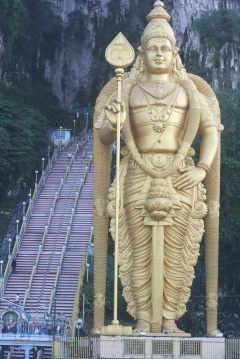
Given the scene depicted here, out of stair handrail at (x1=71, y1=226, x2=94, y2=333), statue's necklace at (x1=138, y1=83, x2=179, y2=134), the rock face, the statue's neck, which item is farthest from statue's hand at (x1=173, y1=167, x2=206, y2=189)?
the rock face

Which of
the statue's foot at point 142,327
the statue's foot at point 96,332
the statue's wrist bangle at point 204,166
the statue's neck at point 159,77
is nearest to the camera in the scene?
the statue's foot at point 142,327

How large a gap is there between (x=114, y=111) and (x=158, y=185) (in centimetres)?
114

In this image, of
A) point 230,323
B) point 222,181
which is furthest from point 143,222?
point 222,181

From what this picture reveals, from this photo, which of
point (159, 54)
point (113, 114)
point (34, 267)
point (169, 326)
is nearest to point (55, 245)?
point (34, 267)

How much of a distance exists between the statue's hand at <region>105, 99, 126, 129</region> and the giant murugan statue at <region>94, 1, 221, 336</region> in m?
0.01

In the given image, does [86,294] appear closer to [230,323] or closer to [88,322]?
[88,322]

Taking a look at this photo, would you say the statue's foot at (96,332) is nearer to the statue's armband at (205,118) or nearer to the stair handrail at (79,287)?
the statue's armband at (205,118)

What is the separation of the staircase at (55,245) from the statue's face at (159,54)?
6.25m

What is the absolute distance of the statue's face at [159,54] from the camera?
1524cm

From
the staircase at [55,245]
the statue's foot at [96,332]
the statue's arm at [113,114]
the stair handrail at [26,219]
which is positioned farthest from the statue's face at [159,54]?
the stair handrail at [26,219]

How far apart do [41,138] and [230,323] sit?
1237cm

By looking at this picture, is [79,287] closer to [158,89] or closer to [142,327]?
[142,327]

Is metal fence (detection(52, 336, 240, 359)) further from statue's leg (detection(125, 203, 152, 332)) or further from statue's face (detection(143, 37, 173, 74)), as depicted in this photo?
statue's face (detection(143, 37, 173, 74))

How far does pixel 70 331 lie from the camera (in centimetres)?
2014
